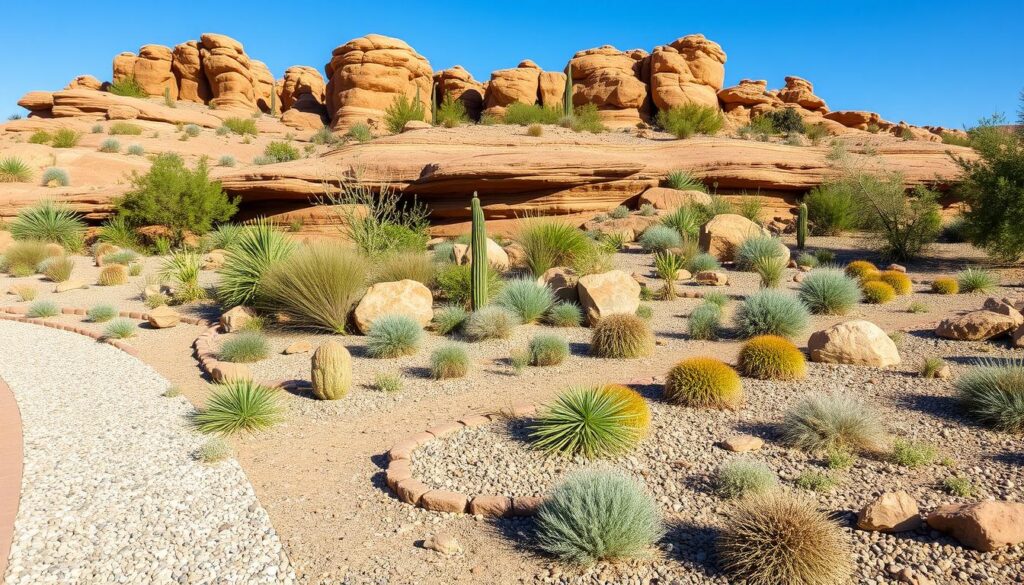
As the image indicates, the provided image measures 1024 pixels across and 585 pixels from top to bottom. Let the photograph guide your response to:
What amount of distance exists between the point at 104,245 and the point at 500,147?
1383 centimetres

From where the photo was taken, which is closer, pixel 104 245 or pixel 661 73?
pixel 104 245

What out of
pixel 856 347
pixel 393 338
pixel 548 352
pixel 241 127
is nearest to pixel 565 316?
pixel 548 352

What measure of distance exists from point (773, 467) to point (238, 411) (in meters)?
5.12

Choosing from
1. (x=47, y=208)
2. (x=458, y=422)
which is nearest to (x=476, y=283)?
(x=458, y=422)

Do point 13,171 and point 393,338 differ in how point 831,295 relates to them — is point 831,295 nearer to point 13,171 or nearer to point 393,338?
point 393,338

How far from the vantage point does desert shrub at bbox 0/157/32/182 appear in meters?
23.5

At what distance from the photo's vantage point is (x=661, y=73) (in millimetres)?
39156

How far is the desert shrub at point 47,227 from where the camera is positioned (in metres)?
19.7

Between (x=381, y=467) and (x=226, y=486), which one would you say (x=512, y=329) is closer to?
(x=381, y=467)

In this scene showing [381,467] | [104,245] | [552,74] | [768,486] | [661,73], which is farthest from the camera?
[552,74]

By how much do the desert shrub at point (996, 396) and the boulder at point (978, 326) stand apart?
2.91 meters

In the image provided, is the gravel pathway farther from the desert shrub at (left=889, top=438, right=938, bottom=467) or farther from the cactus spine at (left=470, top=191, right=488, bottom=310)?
the cactus spine at (left=470, top=191, right=488, bottom=310)

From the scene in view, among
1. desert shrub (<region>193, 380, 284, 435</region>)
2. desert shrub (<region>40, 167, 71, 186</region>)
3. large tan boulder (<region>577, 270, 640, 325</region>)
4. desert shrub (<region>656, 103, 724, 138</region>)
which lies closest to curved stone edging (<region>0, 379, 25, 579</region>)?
desert shrub (<region>193, 380, 284, 435</region>)

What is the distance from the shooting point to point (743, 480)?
14.8 feet
